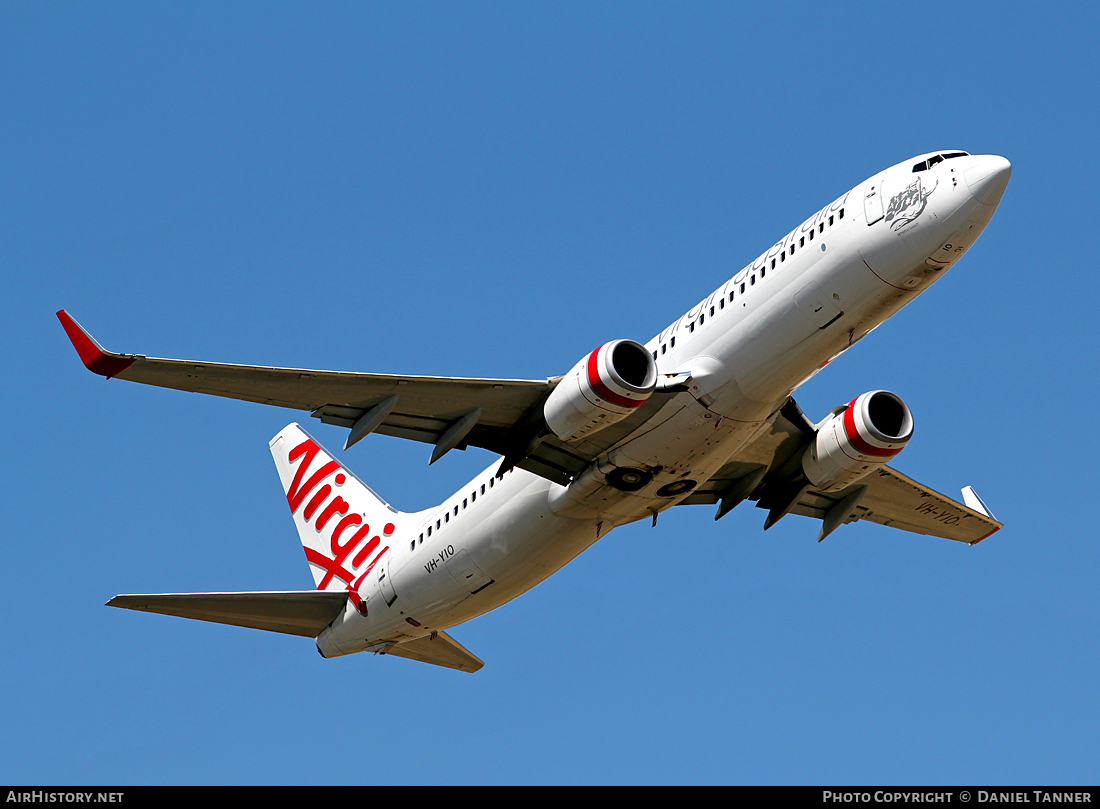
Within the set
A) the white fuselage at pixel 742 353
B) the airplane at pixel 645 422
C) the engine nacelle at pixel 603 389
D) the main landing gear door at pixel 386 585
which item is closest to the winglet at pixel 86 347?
the airplane at pixel 645 422

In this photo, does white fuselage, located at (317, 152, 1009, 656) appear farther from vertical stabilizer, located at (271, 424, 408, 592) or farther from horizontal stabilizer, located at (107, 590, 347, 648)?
vertical stabilizer, located at (271, 424, 408, 592)

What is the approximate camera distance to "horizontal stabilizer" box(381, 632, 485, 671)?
34969 millimetres

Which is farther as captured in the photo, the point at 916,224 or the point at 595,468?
the point at 595,468

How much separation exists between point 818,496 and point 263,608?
15.6m

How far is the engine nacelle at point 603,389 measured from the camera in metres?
24.4

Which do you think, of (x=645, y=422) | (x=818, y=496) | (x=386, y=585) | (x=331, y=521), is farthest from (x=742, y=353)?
(x=331, y=521)

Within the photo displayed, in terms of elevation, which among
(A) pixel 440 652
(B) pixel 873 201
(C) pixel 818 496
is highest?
(B) pixel 873 201

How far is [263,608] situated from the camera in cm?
3259

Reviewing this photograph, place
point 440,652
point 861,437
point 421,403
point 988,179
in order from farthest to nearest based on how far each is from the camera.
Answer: point 440,652 < point 861,437 < point 421,403 < point 988,179

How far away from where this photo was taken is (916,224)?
2389cm

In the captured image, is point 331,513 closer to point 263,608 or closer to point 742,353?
point 263,608
